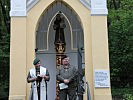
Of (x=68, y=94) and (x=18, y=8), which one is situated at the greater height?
(x=18, y=8)

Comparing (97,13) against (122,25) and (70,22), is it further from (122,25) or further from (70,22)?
(122,25)

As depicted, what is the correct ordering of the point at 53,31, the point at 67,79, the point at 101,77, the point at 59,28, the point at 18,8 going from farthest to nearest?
1. the point at 53,31
2. the point at 59,28
3. the point at 18,8
4. the point at 101,77
5. the point at 67,79

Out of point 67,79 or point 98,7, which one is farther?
point 98,7

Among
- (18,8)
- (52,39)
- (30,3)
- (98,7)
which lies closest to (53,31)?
(52,39)

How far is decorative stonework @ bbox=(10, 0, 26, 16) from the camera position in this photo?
984cm

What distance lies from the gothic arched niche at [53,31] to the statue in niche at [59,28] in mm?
271

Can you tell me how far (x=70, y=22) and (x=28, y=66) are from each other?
2.87 meters

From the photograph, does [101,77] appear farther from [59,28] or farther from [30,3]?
[30,3]

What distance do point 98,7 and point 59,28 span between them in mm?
2094

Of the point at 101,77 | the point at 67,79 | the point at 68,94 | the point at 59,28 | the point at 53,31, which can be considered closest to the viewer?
the point at 67,79

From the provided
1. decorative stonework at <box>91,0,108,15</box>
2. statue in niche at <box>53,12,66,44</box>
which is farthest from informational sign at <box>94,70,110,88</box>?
statue in niche at <box>53,12,66,44</box>

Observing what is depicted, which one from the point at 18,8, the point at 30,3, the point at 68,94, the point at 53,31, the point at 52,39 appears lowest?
the point at 68,94

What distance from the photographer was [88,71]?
9.75 metres

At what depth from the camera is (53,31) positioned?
12.2 meters
